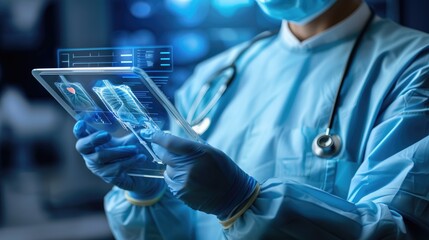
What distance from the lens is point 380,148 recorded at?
40.6 inches

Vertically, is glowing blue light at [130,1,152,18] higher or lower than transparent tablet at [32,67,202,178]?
lower

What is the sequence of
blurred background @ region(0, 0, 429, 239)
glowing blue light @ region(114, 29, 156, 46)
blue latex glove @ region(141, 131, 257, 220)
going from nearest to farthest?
blue latex glove @ region(141, 131, 257, 220) → blurred background @ region(0, 0, 429, 239) → glowing blue light @ region(114, 29, 156, 46)

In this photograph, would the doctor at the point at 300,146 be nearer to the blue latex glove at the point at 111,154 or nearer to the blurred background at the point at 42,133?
the blue latex glove at the point at 111,154

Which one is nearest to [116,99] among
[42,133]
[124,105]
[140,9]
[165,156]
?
[124,105]

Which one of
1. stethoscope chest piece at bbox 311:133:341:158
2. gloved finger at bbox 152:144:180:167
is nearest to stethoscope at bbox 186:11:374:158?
stethoscope chest piece at bbox 311:133:341:158

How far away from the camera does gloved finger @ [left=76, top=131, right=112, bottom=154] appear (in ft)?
3.67

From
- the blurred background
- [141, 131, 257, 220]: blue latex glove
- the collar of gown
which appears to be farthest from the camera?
the blurred background

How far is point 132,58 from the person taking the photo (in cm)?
94

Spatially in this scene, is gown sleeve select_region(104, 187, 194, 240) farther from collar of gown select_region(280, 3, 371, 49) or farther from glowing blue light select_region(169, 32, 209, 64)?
glowing blue light select_region(169, 32, 209, 64)

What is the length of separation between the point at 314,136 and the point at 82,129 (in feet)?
1.49

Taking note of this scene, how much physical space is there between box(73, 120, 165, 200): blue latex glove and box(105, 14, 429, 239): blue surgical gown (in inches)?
6.4

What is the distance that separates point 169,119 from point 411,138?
16.8 inches

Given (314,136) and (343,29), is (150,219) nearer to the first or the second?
(314,136)

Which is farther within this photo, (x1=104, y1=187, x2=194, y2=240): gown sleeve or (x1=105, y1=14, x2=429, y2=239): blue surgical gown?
(x1=104, y1=187, x2=194, y2=240): gown sleeve
